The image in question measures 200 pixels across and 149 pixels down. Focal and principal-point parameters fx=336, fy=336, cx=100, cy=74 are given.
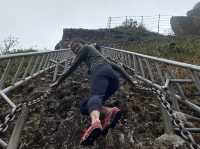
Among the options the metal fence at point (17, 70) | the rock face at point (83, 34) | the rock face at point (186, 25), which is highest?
the metal fence at point (17, 70)

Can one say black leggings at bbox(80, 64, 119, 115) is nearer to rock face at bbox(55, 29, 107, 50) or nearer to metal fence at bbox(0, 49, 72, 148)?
metal fence at bbox(0, 49, 72, 148)

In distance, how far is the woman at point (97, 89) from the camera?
393 centimetres

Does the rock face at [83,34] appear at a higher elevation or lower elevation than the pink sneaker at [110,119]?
lower

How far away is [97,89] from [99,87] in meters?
0.04

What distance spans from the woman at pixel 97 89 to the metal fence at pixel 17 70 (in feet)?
2.60

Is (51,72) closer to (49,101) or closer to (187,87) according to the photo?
(49,101)

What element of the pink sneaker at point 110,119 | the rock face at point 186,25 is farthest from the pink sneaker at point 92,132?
the rock face at point 186,25

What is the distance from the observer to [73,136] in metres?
5.38

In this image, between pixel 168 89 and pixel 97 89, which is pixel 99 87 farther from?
pixel 168 89

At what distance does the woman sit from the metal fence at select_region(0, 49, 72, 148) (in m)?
0.79

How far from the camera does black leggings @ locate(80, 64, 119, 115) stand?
4309 mm

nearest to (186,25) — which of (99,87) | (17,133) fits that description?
(99,87)

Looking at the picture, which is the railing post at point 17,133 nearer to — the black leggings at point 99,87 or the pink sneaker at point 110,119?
the black leggings at point 99,87

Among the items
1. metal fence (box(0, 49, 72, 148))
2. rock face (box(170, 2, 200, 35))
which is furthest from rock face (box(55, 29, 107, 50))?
metal fence (box(0, 49, 72, 148))
